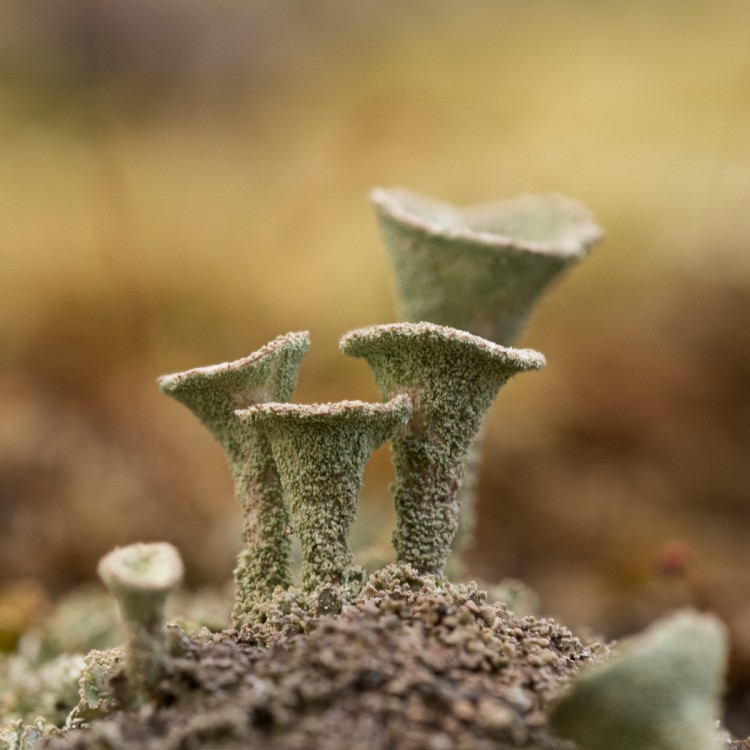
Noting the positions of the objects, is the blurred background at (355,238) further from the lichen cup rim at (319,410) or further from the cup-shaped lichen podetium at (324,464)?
the lichen cup rim at (319,410)

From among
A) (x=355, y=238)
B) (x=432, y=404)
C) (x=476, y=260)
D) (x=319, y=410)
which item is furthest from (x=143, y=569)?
(x=355, y=238)

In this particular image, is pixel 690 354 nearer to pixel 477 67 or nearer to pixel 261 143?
pixel 477 67

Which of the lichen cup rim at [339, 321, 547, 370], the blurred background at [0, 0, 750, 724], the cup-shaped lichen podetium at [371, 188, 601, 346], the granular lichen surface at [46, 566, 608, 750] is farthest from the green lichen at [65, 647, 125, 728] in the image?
the blurred background at [0, 0, 750, 724]

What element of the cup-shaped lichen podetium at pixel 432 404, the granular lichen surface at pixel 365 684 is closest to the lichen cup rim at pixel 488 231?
the cup-shaped lichen podetium at pixel 432 404

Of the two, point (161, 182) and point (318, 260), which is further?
point (161, 182)

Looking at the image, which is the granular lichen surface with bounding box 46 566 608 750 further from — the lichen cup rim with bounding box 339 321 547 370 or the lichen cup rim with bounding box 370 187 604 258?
the lichen cup rim with bounding box 370 187 604 258

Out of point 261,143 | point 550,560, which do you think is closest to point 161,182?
point 261,143

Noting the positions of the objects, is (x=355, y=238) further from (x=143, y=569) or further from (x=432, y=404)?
(x=143, y=569)
